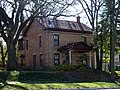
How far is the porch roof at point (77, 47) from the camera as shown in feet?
136

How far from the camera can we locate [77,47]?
42062mm

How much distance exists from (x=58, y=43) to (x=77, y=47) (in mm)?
3306

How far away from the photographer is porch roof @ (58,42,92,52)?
4159cm

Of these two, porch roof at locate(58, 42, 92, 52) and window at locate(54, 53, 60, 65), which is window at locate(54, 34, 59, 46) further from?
window at locate(54, 53, 60, 65)

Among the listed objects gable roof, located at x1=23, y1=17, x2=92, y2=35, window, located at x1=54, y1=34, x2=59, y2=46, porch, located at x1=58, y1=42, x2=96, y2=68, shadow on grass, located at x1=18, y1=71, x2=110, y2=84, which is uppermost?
gable roof, located at x1=23, y1=17, x2=92, y2=35

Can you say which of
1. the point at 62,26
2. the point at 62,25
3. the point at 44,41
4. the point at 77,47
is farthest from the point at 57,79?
the point at 62,25

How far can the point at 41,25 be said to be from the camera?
146 ft

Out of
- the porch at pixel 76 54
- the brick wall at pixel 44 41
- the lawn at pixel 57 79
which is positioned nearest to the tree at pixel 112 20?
the lawn at pixel 57 79

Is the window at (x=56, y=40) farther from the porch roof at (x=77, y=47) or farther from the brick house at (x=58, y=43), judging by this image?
the porch roof at (x=77, y=47)

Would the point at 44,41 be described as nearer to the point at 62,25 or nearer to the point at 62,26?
the point at 62,26

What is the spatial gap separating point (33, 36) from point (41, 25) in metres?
4.30

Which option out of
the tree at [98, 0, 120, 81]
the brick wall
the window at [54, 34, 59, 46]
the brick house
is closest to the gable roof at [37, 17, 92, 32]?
→ the brick house

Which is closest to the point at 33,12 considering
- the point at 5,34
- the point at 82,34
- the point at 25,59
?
the point at 5,34

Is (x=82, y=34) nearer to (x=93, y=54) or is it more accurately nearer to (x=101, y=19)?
(x=93, y=54)
